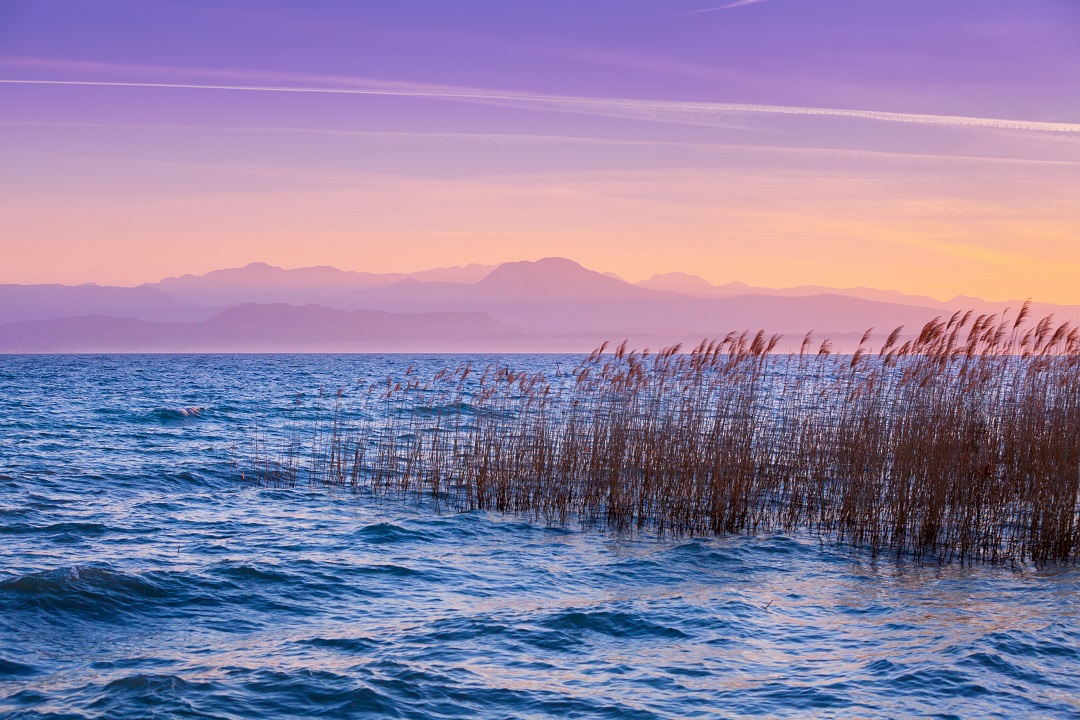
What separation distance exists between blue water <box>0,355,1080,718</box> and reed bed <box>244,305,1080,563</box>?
875 mm

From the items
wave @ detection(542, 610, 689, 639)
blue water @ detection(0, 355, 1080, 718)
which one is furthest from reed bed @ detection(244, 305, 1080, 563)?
wave @ detection(542, 610, 689, 639)

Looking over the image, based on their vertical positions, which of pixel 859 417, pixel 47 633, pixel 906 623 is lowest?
pixel 47 633

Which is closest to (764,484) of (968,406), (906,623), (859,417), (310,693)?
(859,417)

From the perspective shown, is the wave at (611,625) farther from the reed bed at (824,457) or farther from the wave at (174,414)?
the wave at (174,414)

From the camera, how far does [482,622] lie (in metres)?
8.98

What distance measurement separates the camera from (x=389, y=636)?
8.53m

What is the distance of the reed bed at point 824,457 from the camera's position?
1200 centimetres

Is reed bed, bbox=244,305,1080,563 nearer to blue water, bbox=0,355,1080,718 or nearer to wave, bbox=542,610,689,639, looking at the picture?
blue water, bbox=0,355,1080,718

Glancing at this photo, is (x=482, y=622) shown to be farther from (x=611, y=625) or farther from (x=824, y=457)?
(x=824, y=457)

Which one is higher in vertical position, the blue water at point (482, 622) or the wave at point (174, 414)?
the blue water at point (482, 622)

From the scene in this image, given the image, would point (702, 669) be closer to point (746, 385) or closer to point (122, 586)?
point (122, 586)

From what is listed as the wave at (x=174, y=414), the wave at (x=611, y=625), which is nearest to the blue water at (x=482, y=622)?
the wave at (x=611, y=625)

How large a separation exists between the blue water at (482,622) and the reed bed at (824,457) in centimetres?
87

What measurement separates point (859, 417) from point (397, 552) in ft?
26.4
